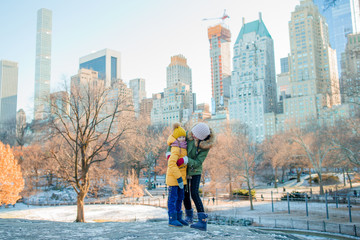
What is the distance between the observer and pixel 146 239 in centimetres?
535

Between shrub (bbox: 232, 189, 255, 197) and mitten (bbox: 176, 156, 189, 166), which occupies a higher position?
mitten (bbox: 176, 156, 189, 166)

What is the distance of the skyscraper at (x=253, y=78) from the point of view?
A: 145m

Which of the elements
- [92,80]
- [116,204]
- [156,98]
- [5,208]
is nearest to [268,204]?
[116,204]

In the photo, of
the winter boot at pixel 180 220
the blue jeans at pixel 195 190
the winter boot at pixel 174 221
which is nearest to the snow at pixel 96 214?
the winter boot at pixel 180 220

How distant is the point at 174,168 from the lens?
615cm

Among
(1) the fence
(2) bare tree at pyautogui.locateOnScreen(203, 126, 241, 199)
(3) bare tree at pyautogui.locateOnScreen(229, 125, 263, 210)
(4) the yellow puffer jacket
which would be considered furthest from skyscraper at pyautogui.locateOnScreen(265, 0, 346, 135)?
(4) the yellow puffer jacket

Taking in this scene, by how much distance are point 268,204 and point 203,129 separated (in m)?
28.3

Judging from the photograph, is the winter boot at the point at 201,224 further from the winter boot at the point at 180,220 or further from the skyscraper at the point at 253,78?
the skyscraper at the point at 253,78

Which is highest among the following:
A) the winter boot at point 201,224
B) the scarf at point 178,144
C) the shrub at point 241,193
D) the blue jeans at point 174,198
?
the scarf at point 178,144

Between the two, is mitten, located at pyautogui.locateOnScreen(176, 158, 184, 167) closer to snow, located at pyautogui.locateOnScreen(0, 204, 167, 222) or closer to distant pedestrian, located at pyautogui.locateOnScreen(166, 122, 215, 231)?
distant pedestrian, located at pyautogui.locateOnScreen(166, 122, 215, 231)

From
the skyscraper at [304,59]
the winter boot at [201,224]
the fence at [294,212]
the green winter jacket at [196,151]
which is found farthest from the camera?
the skyscraper at [304,59]

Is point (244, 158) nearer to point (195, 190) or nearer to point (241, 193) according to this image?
point (241, 193)

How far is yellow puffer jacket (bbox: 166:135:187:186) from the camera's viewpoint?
6148 millimetres

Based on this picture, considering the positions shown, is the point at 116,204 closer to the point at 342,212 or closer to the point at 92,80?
the point at 92,80
